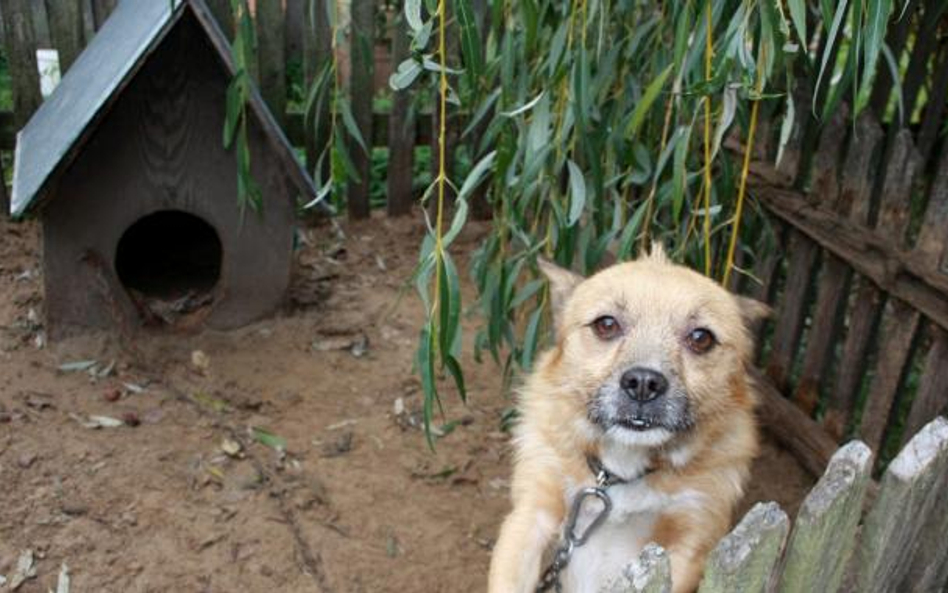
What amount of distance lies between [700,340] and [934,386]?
1343mm

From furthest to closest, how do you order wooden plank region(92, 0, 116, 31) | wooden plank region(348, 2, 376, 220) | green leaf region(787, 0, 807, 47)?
wooden plank region(348, 2, 376, 220) < wooden plank region(92, 0, 116, 31) < green leaf region(787, 0, 807, 47)

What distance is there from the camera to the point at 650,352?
2.30 meters

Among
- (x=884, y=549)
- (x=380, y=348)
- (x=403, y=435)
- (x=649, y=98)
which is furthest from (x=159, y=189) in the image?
(x=884, y=549)

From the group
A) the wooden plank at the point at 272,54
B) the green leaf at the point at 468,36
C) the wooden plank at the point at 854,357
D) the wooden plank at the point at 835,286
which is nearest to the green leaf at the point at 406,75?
the green leaf at the point at 468,36

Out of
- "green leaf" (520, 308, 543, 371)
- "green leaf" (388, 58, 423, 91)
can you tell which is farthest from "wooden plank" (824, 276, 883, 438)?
"green leaf" (388, 58, 423, 91)

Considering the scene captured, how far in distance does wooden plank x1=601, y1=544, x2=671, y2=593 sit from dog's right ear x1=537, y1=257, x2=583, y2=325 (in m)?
1.27

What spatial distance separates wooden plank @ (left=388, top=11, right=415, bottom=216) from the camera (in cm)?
554

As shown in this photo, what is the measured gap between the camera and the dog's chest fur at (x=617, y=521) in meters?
2.41

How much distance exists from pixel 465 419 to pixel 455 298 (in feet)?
6.99

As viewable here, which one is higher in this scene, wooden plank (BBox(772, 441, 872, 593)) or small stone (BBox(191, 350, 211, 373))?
wooden plank (BBox(772, 441, 872, 593))

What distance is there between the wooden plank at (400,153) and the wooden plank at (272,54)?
2.05ft

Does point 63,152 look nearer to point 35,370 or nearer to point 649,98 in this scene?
point 35,370

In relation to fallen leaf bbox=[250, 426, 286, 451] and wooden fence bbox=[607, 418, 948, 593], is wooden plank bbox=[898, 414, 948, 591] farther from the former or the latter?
fallen leaf bbox=[250, 426, 286, 451]

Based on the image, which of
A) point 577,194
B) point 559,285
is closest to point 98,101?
point 559,285
